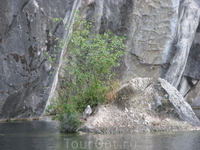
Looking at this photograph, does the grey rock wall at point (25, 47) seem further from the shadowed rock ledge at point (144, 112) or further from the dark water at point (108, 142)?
the dark water at point (108, 142)

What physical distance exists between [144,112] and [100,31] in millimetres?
16257

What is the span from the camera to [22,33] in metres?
20.8

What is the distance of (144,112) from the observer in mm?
14555

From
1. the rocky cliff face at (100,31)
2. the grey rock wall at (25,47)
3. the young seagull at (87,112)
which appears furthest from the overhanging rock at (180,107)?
the grey rock wall at (25,47)

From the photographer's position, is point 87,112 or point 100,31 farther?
point 100,31

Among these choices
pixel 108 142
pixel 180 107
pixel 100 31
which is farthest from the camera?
pixel 100 31

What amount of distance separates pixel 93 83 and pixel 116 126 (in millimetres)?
2177

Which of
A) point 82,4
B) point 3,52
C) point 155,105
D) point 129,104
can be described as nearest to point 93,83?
point 129,104

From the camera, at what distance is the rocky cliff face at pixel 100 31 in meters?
20.7

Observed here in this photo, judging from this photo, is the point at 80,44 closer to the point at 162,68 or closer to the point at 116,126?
the point at 116,126

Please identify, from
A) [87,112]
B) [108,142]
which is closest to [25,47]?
[87,112]

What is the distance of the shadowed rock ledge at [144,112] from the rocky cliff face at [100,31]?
3218 mm

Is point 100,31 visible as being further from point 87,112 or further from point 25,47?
point 87,112

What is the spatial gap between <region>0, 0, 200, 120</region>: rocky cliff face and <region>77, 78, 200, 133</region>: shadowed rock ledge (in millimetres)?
3218
